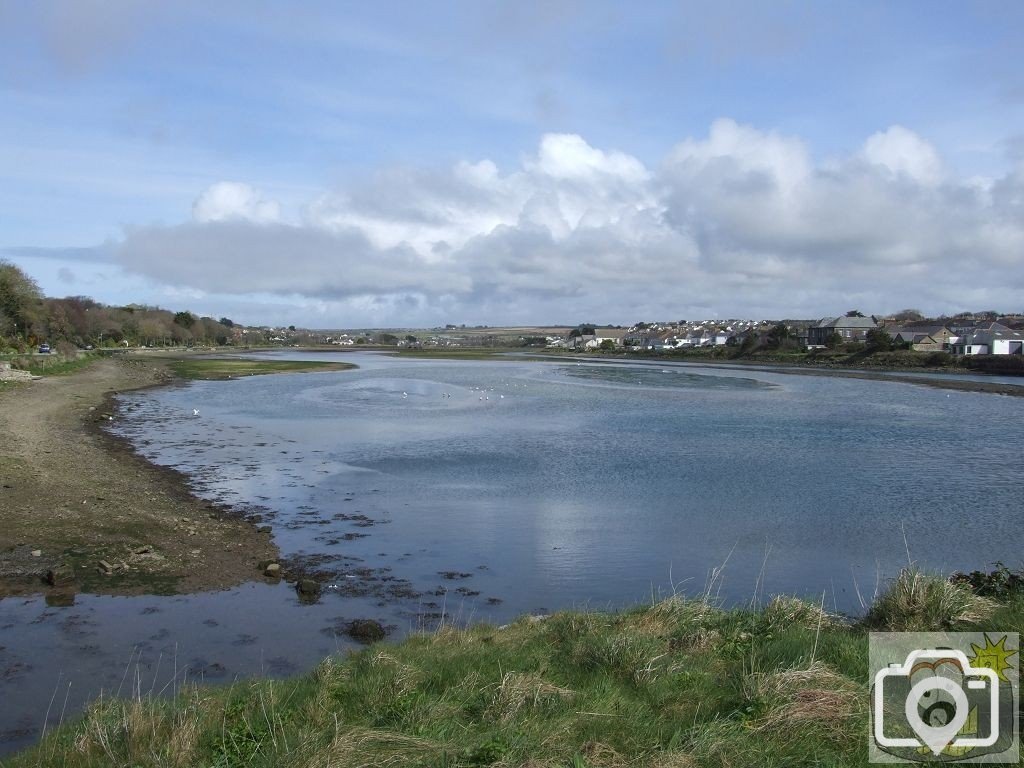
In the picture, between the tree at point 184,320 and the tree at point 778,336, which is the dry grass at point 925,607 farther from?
the tree at point 184,320

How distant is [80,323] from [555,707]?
115 metres

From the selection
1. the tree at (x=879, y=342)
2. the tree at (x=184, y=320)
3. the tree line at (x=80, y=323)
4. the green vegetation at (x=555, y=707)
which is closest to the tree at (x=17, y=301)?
the tree line at (x=80, y=323)

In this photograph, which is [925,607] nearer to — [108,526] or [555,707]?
[555,707]

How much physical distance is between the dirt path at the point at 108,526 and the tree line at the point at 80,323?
151ft

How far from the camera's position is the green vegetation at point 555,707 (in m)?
4.97

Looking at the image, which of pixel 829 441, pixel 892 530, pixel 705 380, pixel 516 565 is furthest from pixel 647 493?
pixel 705 380

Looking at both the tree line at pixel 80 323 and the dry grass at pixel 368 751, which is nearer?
the dry grass at pixel 368 751

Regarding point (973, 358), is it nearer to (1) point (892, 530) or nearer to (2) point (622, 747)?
(1) point (892, 530)

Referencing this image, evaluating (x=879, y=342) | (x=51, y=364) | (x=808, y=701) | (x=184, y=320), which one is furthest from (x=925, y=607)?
(x=184, y=320)

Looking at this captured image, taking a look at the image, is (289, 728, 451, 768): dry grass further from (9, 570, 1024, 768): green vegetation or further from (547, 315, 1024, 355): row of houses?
(547, 315, 1024, 355): row of houses

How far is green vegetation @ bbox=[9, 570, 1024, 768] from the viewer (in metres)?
4.97

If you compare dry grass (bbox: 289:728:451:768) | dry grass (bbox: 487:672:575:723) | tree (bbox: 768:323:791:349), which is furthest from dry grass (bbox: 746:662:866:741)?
tree (bbox: 768:323:791:349)

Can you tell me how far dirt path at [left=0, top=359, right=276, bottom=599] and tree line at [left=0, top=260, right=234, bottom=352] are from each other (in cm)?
4603

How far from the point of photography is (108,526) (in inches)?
594
